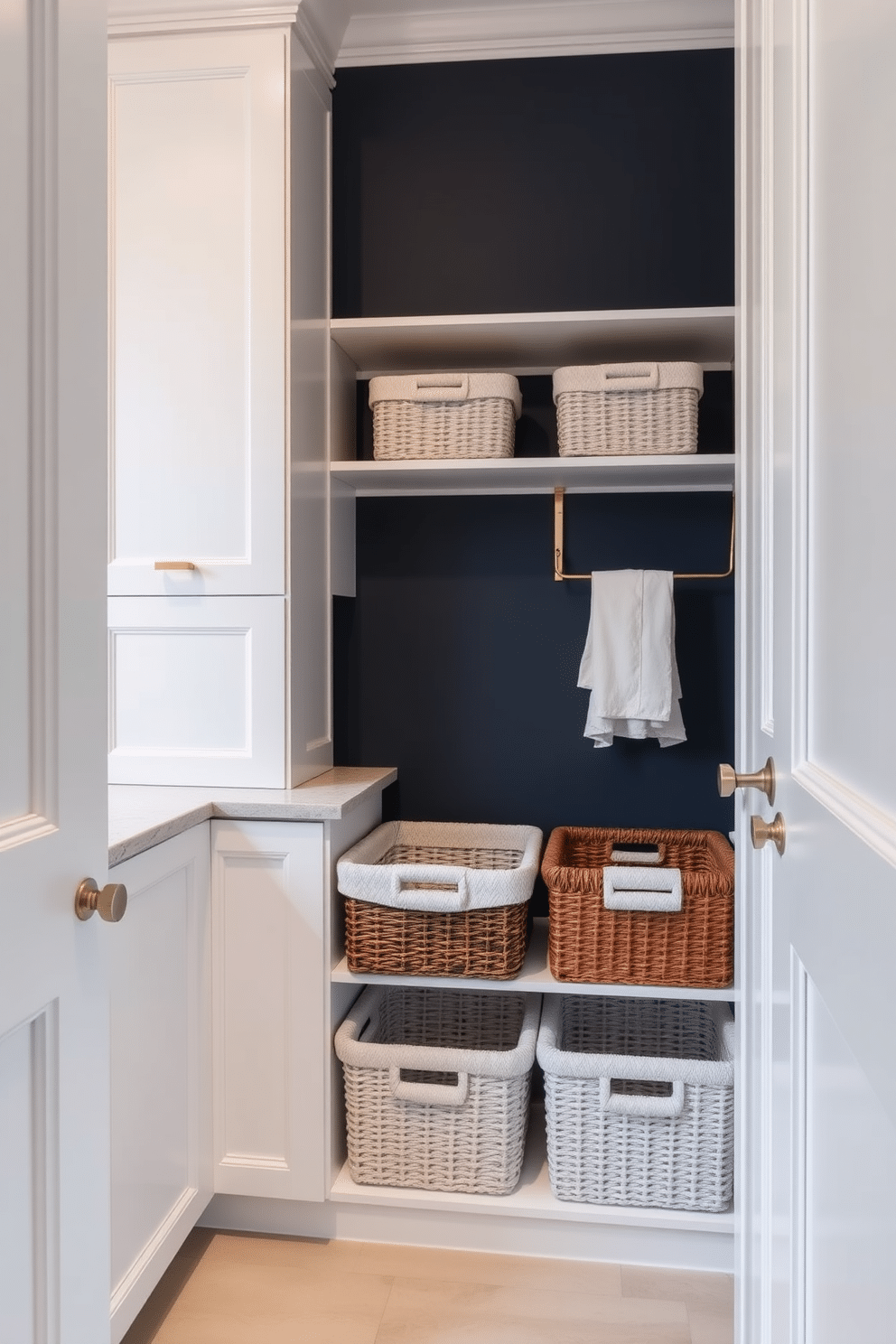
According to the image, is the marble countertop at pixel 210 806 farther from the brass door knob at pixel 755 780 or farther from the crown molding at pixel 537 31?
the crown molding at pixel 537 31

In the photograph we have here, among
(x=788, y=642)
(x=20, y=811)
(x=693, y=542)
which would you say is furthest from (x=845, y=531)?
(x=693, y=542)

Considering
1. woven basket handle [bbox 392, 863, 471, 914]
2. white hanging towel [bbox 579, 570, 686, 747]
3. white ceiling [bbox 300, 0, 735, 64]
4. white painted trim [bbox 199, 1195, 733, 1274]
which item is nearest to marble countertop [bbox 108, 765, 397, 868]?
woven basket handle [bbox 392, 863, 471, 914]

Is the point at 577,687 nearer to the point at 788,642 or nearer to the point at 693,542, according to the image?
the point at 693,542

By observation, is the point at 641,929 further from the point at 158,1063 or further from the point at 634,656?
the point at 158,1063

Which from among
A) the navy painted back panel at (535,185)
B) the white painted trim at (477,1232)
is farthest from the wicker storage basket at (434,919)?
the navy painted back panel at (535,185)

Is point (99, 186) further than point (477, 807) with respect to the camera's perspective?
No

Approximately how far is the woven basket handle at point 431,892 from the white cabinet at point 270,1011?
136 mm

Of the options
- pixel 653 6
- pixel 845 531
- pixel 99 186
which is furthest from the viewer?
pixel 653 6

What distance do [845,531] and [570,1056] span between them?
143 centimetres

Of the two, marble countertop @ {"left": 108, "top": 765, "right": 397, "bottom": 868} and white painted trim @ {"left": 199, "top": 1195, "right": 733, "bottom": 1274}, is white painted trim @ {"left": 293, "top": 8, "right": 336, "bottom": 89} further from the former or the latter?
white painted trim @ {"left": 199, "top": 1195, "right": 733, "bottom": 1274}

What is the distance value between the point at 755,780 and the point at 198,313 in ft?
5.06

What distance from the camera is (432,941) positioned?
196 cm

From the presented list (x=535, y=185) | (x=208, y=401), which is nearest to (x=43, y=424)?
(x=208, y=401)

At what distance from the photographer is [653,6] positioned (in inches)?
89.9
